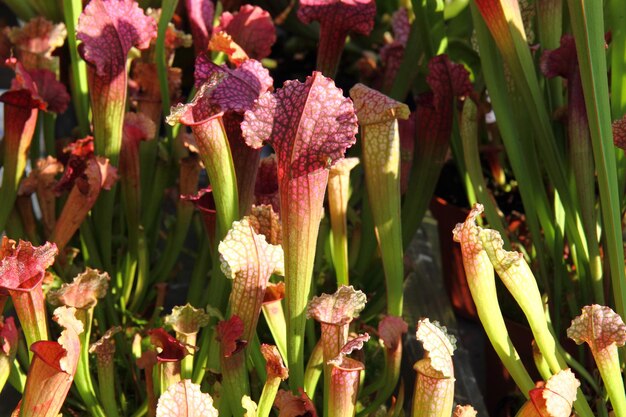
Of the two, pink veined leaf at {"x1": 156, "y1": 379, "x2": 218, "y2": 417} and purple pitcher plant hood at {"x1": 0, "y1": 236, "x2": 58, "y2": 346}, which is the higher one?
purple pitcher plant hood at {"x1": 0, "y1": 236, "x2": 58, "y2": 346}

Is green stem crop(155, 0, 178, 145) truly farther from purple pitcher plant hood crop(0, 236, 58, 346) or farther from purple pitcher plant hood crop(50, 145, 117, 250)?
purple pitcher plant hood crop(0, 236, 58, 346)

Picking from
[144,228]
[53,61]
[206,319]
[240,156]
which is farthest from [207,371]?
[53,61]

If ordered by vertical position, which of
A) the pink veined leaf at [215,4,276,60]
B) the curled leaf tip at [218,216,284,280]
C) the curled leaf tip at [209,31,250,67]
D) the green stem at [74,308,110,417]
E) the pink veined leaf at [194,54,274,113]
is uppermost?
the pink veined leaf at [215,4,276,60]

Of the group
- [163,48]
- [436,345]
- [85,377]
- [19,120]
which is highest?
[163,48]

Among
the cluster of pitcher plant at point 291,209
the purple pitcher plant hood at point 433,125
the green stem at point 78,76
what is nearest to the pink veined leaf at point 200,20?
the cluster of pitcher plant at point 291,209

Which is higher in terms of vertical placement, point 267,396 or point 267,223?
point 267,223

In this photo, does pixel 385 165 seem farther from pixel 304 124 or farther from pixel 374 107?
pixel 304 124

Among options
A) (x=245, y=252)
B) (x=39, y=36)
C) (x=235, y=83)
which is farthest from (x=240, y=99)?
(x=39, y=36)

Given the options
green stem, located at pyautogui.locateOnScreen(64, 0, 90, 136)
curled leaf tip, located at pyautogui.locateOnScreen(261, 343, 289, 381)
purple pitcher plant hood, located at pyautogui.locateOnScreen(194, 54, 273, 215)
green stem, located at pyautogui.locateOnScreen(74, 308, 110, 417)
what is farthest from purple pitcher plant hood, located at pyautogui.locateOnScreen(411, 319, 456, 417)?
green stem, located at pyautogui.locateOnScreen(64, 0, 90, 136)
